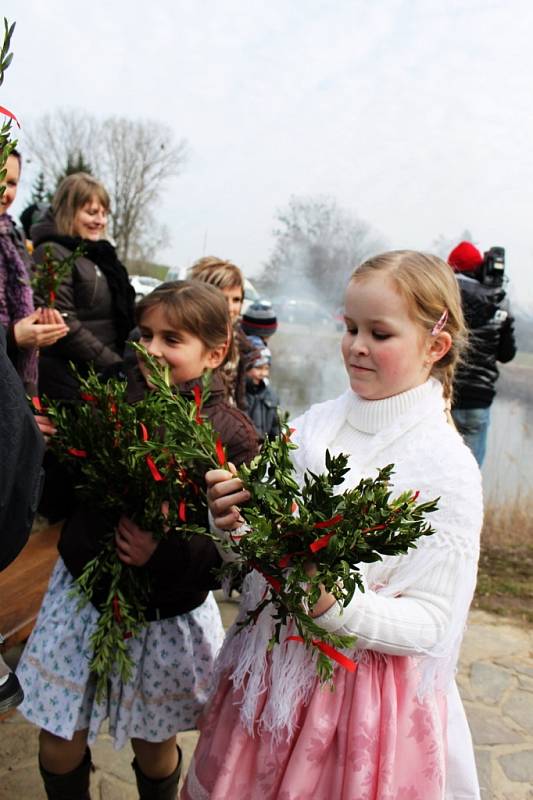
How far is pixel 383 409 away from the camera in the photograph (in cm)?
171

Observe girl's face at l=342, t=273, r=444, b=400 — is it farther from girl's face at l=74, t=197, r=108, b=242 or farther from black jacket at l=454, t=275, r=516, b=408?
black jacket at l=454, t=275, r=516, b=408

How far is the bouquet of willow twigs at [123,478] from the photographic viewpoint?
170 cm

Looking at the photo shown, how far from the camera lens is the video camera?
4.94 m

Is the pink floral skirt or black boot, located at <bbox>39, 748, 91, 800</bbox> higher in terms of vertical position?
the pink floral skirt

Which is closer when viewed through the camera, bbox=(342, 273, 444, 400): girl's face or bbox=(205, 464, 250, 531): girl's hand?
bbox=(205, 464, 250, 531): girl's hand

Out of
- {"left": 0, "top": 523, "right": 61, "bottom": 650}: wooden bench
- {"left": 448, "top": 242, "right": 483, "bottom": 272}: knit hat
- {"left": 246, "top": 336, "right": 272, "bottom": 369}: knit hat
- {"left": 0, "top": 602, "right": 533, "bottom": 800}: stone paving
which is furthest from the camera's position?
{"left": 448, "top": 242, "right": 483, "bottom": 272}: knit hat

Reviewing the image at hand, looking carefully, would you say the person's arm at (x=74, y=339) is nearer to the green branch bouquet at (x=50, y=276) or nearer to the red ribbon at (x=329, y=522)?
the green branch bouquet at (x=50, y=276)

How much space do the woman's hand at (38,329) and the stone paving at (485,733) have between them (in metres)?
1.60

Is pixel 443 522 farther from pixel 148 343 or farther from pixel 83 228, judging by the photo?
pixel 83 228

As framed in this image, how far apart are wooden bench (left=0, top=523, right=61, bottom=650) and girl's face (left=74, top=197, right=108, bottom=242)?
167 centimetres

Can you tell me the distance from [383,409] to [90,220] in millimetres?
2634

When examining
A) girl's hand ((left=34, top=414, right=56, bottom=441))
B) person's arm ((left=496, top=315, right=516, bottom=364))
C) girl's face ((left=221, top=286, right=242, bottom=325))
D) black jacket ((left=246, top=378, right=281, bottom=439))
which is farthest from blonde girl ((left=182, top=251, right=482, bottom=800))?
person's arm ((left=496, top=315, right=516, bottom=364))

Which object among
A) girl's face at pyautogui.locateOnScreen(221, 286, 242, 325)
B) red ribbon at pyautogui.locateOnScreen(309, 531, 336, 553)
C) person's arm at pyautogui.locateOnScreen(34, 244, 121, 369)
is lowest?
red ribbon at pyautogui.locateOnScreen(309, 531, 336, 553)

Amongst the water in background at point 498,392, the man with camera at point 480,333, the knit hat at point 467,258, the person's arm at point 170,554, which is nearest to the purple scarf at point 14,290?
the person's arm at point 170,554
